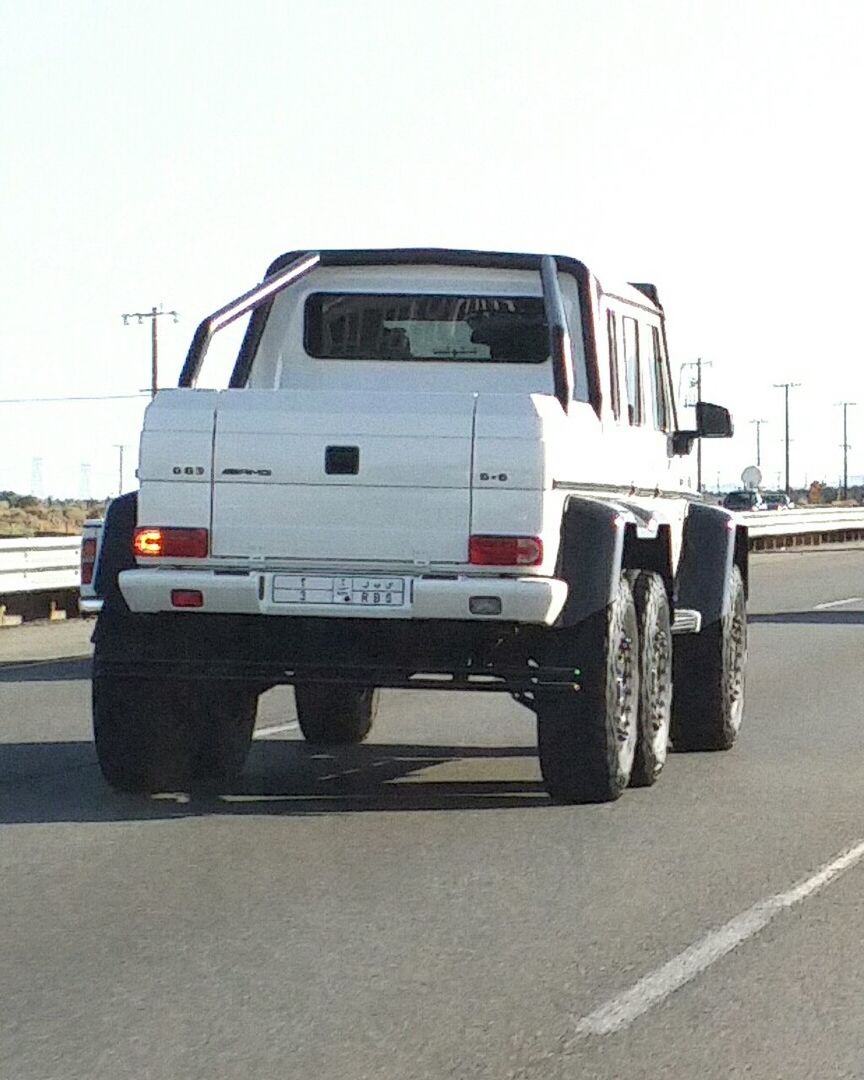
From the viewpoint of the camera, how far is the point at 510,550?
10070mm

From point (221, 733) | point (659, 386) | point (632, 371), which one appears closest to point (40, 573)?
point (659, 386)

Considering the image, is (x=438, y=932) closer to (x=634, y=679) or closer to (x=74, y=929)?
(x=74, y=929)

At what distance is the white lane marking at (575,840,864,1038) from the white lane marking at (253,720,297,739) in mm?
5295

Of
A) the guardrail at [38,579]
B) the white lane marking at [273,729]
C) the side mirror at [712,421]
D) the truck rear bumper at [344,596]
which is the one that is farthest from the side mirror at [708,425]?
the guardrail at [38,579]

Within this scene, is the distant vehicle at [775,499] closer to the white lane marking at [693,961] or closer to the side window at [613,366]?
the side window at [613,366]

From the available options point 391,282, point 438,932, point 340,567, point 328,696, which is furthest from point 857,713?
point 438,932

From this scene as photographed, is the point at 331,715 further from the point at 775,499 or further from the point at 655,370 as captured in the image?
the point at 775,499

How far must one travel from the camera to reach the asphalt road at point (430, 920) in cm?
601

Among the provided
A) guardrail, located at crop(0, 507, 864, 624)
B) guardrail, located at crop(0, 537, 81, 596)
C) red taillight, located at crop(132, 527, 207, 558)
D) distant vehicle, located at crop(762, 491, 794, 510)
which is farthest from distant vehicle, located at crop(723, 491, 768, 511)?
red taillight, located at crop(132, 527, 207, 558)

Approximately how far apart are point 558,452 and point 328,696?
11.8 ft

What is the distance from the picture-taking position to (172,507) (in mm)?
10297

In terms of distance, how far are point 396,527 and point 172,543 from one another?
98 cm

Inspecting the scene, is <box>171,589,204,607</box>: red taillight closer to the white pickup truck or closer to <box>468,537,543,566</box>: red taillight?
the white pickup truck

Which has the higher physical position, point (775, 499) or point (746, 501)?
point (746, 501)
